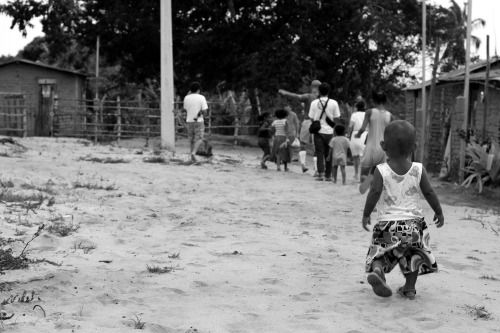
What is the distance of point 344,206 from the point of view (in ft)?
32.8


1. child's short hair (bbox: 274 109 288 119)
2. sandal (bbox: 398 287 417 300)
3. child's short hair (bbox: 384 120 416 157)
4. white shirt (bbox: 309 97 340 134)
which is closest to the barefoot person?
white shirt (bbox: 309 97 340 134)

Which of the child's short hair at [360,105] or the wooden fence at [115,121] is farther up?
the child's short hair at [360,105]

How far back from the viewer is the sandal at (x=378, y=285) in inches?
193

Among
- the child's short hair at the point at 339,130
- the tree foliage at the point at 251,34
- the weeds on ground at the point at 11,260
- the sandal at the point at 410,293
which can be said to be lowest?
the sandal at the point at 410,293

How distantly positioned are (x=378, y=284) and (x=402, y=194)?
24.0 inches

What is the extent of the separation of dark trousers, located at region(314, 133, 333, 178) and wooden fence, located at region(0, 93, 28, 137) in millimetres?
11714

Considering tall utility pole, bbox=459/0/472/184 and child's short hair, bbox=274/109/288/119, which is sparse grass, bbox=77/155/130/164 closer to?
child's short hair, bbox=274/109/288/119

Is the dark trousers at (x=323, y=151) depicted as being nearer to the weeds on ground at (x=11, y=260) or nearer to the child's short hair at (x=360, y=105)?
the child's short hair at (x=360, y=105)

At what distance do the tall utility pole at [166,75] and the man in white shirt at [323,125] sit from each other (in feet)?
18.4

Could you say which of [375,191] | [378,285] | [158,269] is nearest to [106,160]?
[158,269]

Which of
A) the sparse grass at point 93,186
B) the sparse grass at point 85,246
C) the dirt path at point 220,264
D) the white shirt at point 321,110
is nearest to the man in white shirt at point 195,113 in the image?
the white shirt at point 321,110

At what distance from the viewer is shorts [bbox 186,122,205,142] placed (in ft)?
48.4

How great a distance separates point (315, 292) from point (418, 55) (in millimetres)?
29680

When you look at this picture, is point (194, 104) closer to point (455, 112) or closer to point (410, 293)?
point (455, 112)
